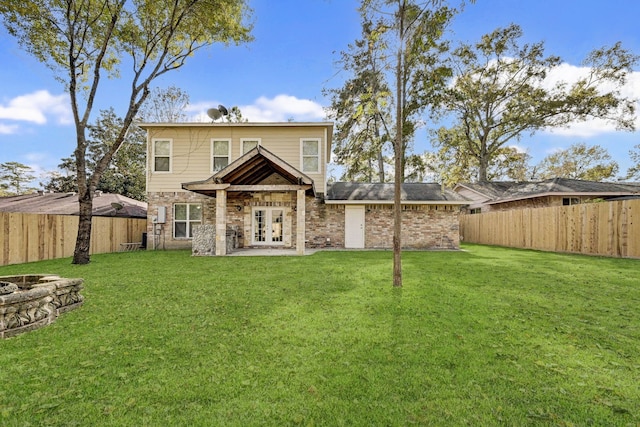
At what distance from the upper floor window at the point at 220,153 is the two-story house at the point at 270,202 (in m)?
0.04

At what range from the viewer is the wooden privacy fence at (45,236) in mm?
8922

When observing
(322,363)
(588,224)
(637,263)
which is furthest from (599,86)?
(322,363)

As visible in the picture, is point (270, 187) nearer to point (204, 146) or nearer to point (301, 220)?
point (301, 220)

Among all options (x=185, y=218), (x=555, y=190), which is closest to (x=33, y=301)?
(x=185, y=218)

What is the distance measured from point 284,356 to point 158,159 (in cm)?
1381

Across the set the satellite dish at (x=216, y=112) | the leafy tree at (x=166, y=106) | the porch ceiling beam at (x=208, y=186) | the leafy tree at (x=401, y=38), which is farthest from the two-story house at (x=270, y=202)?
the leafy tree at (x=166, y=106)

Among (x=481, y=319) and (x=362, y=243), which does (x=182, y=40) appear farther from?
(x=481, y=319)

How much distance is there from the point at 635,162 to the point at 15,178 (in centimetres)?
5872

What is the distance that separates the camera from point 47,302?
3.88m

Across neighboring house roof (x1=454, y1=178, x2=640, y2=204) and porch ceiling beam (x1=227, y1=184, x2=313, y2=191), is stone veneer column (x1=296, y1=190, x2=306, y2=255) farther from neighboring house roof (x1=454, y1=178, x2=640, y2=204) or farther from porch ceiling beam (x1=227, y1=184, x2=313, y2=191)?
neighboring house roof (x1=454, y1=178, x2=640, y2=204)

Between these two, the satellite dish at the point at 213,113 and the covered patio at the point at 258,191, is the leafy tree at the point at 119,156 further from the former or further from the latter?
the covered patio at the point at 258,191

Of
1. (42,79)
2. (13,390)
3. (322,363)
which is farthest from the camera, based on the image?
(42,79)

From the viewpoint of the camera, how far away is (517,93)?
73.7ft

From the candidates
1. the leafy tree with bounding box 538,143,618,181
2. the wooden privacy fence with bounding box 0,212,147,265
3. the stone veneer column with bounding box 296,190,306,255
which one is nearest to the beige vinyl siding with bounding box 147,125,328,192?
the wooden privacy fence with bounding box 0,212,147,265
